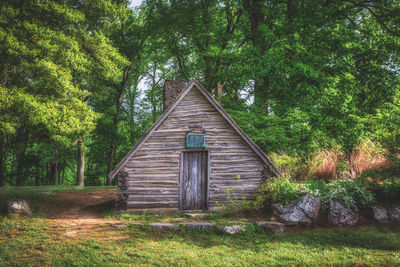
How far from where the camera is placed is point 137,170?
945 cm

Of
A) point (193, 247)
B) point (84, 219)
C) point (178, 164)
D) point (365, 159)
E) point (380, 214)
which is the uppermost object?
point (365, 159)

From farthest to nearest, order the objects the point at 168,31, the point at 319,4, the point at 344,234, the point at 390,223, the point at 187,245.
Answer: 1. the point at 168,31
2. the point at 319,4
3. the point at 390,223
4. the point at 344,234
5. the point at 187,245

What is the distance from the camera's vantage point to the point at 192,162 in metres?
9.98

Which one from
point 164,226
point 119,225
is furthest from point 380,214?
point 119,225

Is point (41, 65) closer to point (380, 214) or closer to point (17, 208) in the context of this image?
point (17, 208)

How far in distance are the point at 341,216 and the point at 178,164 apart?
5.99 meters

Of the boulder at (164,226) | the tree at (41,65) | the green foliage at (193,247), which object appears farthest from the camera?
the tree at (41,65)

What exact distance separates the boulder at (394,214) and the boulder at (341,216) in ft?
3.36

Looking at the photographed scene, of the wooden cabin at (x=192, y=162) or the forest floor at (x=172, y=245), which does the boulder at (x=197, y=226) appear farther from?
the wooden cabin at (x=192, y=162)

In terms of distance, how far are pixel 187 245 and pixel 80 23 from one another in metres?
11.8

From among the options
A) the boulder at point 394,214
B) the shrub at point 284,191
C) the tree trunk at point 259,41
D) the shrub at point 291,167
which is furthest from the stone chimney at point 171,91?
the boulder at point 394,214

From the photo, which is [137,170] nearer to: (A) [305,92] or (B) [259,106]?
(B) [259,106]

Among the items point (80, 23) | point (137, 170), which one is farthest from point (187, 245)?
point (80, 23)

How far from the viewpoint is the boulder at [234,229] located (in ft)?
24.6
